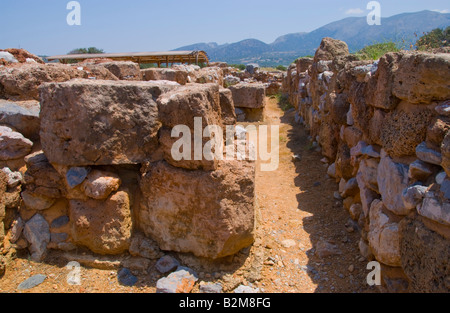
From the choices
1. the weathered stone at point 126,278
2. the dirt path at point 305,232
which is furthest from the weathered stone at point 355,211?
the weathered stone at point 126,278

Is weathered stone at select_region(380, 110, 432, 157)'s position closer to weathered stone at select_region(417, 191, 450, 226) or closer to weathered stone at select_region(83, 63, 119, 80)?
weathered stone at select_region(417, 191, 450, 226)

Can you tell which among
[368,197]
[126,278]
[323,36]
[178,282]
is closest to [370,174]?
[368,197]

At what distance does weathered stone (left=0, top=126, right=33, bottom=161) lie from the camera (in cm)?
281

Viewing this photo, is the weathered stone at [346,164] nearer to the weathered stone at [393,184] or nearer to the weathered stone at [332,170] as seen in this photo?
the weathered stone at [332,170]

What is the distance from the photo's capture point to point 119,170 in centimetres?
296

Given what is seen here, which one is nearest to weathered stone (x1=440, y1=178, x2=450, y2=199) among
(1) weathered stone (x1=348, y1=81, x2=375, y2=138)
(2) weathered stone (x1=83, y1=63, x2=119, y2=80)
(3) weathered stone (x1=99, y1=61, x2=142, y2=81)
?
(1) weathered stone (x1=348, y1=81, x2=375, y2=138)

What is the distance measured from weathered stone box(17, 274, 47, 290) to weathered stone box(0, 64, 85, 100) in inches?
72.0

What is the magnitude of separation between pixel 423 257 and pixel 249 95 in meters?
7.68

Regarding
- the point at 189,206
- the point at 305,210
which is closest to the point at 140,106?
the point at 189,206

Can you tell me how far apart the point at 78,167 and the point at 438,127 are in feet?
9.06

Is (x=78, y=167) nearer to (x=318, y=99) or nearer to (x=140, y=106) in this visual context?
(x=140, y=106)

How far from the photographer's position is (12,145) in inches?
112

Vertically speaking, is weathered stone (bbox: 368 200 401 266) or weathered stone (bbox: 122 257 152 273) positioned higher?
weathered stone (bbox: 368 200 401 266)

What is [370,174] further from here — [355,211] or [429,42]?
[429,42]
